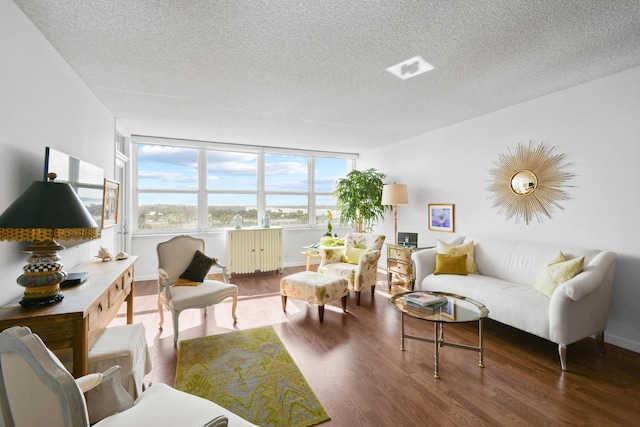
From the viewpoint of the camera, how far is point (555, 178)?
3.38m

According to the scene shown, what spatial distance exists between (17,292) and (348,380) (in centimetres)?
238

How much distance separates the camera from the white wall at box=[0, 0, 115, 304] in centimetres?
180

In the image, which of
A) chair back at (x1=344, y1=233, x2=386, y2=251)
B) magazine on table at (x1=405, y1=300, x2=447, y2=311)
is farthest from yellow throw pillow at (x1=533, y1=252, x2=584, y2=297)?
chair back at (x1=344, y1=233, x2=386, y2=251)

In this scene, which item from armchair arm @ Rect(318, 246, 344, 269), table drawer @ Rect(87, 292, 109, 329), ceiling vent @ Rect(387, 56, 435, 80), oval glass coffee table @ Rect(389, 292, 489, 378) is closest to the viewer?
table drawer @ Rect(87, 292, 109, 329)

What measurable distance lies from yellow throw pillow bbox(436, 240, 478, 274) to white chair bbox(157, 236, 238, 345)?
106 inches

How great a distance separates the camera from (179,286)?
3.25 meters

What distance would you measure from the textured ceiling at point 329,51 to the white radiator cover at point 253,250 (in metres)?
2.37

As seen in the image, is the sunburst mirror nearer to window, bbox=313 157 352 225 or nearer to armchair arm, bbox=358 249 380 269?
armchair arm, bbox=358 249 380 269

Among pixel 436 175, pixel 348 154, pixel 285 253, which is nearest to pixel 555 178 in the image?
pixel 436 175

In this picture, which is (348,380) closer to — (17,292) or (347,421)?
(347,421)

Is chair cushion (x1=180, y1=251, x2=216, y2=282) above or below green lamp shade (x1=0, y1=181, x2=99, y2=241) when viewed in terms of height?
below

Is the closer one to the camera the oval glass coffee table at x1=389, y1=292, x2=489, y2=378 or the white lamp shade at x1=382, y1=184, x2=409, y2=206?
the oval glass coffee table at x1=389, y1=292, x2=489, y2=378

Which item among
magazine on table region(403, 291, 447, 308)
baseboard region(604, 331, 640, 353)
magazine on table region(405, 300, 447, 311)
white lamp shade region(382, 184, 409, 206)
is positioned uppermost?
white lamp shade region(382, 184, 409, 206)

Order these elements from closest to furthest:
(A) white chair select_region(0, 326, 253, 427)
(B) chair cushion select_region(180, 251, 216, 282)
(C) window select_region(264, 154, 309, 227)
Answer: (A) white chair select_region(0, 326, 253, 427)
(B) chair cushion select_region(180, 251, 216, 282)
(C) window select_region(264, 154, 309, 227)
